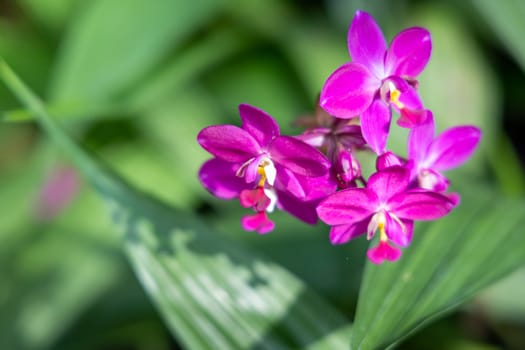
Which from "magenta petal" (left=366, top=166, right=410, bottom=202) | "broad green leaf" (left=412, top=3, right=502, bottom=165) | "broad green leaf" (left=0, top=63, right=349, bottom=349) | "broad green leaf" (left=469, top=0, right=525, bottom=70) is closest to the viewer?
"magenta petal" (left=366, top=166, right=410, bottom=202)

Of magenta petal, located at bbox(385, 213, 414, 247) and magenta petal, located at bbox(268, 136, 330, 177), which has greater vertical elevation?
magenta petal, located at bbox(268, 136, 330, 177)

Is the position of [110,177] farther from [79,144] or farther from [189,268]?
[189,268]

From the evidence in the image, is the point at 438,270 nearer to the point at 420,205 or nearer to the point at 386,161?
the point at 420,205

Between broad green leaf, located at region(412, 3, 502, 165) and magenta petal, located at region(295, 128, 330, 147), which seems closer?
magenta petal, located at region(295, 128, 330, 147)

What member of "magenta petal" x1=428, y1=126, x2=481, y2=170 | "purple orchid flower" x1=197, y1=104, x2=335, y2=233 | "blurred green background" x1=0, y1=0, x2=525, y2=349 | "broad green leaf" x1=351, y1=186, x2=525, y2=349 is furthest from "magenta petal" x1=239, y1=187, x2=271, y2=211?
"blurred green background" x1=0, y1=0, x2=525, y2=349

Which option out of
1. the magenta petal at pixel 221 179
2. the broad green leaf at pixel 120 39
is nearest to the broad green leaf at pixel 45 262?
Answer: the broad green leaf at pixel 120 39

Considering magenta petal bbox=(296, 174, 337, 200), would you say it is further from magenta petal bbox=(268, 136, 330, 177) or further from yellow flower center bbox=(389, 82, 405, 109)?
yellow flower center bbox=(389, 82, 405, 109)

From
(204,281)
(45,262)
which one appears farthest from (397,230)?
(45,262)

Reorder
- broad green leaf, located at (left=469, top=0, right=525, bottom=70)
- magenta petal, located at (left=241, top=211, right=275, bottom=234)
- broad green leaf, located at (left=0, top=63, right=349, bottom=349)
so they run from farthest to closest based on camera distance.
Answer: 1. broad green leaf, located at (left=469, top=0, right=525, bottom=70)
2. broad green leaf, located at (left=0, top=63, right=349, bottom=349)
3. magenta petal, located at (left=241, top=211, right=275, bottom=234)
